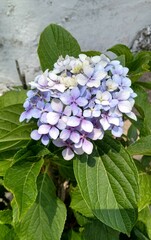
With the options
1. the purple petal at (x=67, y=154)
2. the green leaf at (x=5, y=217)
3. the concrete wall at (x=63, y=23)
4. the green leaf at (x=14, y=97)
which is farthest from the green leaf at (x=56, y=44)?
the concrete wall at (x=63, y=23)

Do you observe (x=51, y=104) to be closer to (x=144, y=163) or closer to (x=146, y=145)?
(x=146, y=145)

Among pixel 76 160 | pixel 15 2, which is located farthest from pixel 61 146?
pixel 15 2

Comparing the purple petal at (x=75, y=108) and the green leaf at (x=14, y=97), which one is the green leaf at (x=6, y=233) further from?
the purple petal at (x=75, y=108)

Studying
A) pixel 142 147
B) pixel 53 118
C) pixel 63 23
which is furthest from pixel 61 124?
pixel 63 23

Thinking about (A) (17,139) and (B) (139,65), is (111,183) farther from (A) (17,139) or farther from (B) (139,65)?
(B) (139,65)

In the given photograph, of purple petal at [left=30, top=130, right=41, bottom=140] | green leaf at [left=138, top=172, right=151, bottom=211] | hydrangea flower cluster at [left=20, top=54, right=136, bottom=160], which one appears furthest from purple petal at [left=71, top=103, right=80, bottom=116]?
green leaf at [left=138, top=172, right=151, bottom=211]

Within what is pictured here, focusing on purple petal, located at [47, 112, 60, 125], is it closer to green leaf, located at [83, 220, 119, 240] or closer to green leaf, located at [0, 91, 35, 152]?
green leaf, located at [0, 91, 35, 152]
